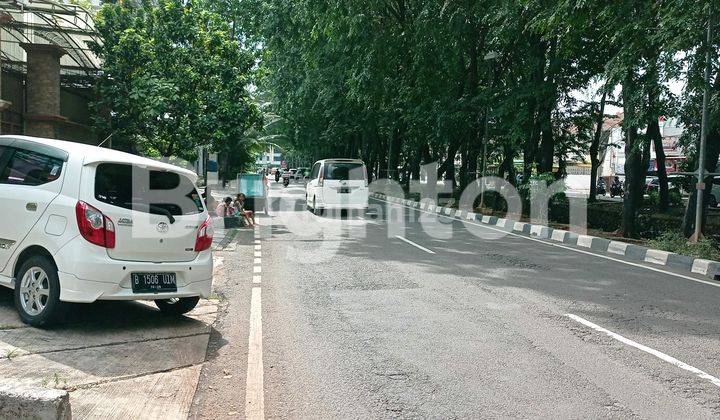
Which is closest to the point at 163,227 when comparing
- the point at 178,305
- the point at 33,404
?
the point at 178,305

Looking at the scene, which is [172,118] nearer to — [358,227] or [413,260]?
[358,227]

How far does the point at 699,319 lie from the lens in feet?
23.2

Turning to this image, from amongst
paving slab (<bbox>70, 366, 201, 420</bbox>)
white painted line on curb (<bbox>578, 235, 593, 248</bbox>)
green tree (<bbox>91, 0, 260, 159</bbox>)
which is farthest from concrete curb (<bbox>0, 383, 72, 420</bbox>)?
green tree (<bbox>91, 0, 260, 159</bbox>)

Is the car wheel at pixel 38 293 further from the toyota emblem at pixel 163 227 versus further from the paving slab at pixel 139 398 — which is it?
the paving slab at pixel 139 398

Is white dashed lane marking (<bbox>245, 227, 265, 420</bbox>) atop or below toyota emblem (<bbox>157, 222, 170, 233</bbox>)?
below

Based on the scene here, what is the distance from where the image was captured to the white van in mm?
21562

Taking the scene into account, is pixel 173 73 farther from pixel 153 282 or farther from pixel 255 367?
pixel 255 367

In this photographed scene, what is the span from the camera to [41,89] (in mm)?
17000

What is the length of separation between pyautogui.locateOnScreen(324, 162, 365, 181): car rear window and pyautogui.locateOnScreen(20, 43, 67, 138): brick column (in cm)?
861

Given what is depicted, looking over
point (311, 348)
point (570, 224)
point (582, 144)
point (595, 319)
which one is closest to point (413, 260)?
point (595, 319)

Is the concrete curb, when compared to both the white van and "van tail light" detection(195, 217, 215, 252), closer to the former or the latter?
"van tail light" detection(195, 217, 215, 252)

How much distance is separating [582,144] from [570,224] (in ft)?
42.4

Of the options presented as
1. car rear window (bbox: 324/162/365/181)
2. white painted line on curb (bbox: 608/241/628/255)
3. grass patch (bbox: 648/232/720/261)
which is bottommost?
white painted line on curb (bbox: 608/241/628/255)

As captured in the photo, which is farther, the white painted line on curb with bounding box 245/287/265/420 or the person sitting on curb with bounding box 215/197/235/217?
the person sitting on curb with bounding box 215/197/235/217
